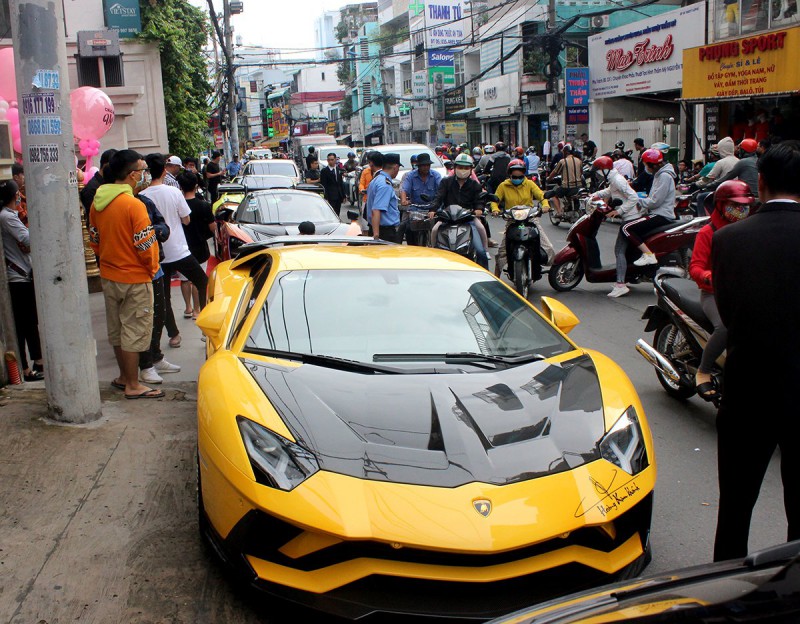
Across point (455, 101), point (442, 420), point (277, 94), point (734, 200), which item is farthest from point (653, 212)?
point (277, 94)

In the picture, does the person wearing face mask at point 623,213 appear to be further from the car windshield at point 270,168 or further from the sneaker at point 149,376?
the car windshield at point 270,168

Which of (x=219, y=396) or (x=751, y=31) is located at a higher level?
(x=751, y=31)

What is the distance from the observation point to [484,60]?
50.4 meters

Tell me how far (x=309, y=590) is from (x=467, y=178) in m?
8.34

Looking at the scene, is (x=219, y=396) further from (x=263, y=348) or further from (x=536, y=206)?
(x=536, y=206)

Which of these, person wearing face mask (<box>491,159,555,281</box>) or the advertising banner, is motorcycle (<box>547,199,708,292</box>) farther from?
the advertising banner

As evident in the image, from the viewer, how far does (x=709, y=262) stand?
5129 millimetres

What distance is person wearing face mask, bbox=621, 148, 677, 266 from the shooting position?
10.5 meters

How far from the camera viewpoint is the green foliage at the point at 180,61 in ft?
83.7

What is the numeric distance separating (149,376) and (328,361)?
3.25 metres

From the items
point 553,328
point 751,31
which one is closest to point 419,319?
point 553,328

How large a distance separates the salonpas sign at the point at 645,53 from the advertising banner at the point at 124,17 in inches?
616

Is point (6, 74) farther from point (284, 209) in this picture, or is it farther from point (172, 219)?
point (172, 219)

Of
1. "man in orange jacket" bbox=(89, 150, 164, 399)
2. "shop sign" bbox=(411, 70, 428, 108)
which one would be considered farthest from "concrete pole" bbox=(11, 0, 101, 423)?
"shop sign" bbox=(411, 70, 428, 108)
